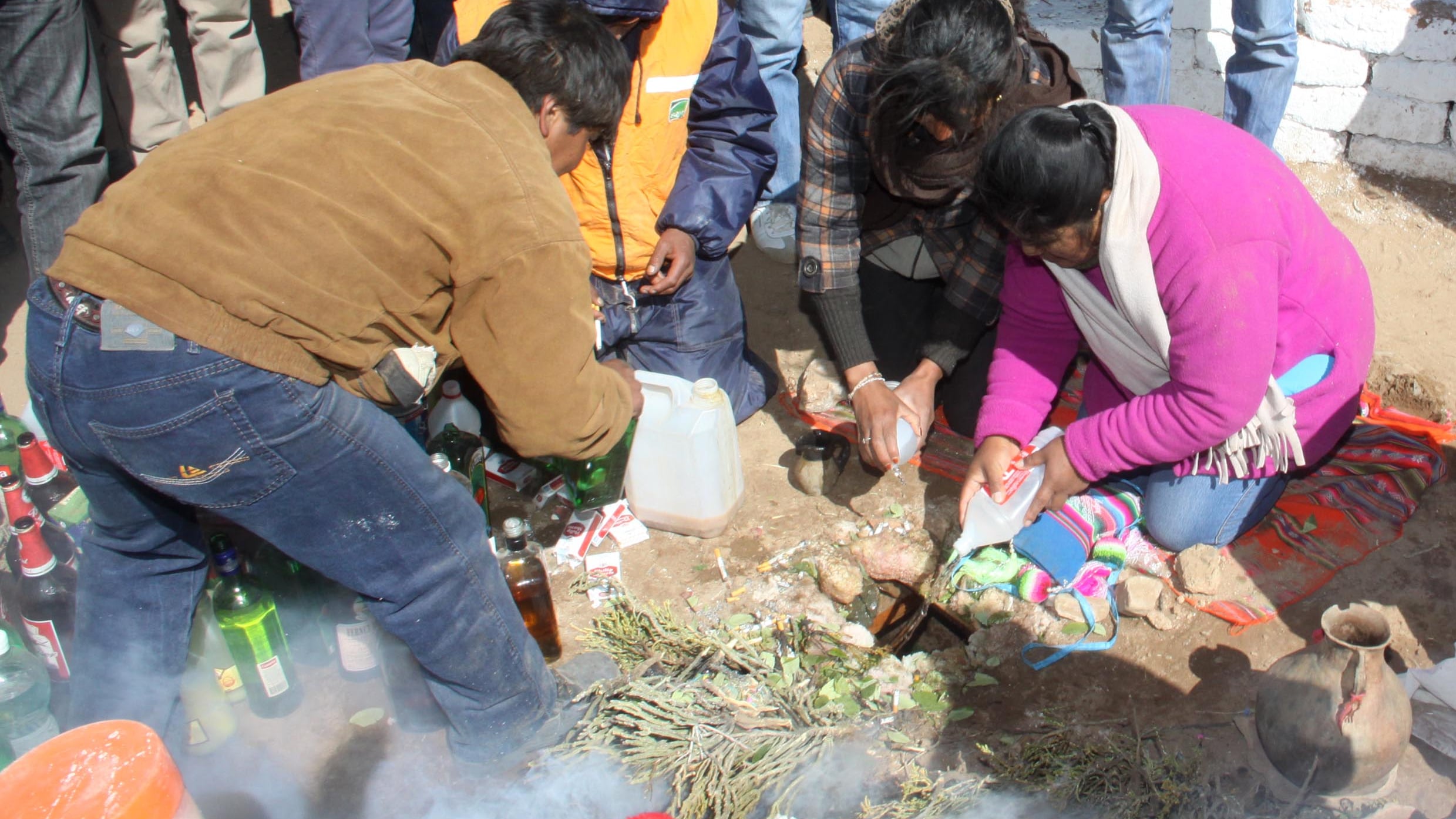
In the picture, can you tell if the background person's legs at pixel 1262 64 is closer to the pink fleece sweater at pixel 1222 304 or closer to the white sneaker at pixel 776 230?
the pink fleece sweater at pixel 1222 304

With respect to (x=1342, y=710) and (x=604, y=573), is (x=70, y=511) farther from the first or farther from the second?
(x=1342, y=710)

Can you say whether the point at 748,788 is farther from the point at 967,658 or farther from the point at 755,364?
the point at 755,364

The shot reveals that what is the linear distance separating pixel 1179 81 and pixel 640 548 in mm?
3331

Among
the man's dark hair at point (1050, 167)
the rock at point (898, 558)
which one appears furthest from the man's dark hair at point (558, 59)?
Answer: the rock at point (898, 558)

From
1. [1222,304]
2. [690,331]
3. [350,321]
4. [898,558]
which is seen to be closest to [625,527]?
[690,331]

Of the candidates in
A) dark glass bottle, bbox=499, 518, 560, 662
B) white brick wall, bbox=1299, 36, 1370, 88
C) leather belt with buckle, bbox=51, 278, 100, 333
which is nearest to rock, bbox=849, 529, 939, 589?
dark glass bottle, bbox=499, 518, 560, 662

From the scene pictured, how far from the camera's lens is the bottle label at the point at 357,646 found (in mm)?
2498

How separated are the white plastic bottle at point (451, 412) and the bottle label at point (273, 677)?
0.84 meters

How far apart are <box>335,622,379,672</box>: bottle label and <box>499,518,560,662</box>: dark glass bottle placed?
1.19 feet

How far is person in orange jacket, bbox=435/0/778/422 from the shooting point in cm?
311

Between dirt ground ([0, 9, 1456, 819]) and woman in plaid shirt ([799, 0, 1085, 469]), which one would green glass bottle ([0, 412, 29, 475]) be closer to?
dirt ground ([0, 9, 1456, 819])

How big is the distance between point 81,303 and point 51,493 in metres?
1.28

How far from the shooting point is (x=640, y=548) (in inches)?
120

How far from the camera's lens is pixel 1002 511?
2676 millimetres
